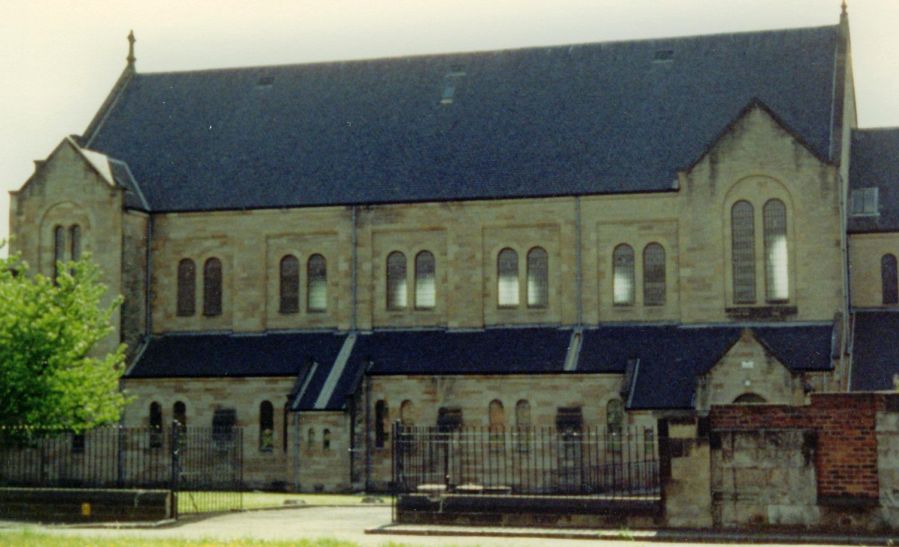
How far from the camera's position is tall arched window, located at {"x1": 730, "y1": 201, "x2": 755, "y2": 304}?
48.9 metres

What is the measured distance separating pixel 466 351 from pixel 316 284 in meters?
7.16

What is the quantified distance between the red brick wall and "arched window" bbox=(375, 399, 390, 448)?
23845mm

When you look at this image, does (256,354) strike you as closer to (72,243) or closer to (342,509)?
(72,243)

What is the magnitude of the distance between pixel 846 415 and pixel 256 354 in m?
29.6

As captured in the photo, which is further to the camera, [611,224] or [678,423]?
[611,224]

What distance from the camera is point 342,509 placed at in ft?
123

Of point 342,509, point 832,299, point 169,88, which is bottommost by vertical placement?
point 342,509

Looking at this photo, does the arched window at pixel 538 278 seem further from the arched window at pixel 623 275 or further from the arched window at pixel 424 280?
the arched window at pixel 424 280

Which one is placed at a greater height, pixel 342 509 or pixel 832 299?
pixel 832 299

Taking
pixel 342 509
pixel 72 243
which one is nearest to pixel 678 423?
pixel 342 509

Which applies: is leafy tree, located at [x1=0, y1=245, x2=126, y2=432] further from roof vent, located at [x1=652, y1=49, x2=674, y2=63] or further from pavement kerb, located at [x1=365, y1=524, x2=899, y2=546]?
roof vent, located at [x1=652, y1=49, x2=674, y2=63]

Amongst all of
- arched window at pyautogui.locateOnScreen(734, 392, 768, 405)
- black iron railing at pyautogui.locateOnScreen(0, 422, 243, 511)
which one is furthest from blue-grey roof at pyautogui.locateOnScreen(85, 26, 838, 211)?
arched window at pyautogui.locateOnScreen(734, 392, 768, 405)

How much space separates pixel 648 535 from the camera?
2714 centimetres

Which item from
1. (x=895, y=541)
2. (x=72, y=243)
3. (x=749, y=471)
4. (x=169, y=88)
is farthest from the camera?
(x=169, y=88)
